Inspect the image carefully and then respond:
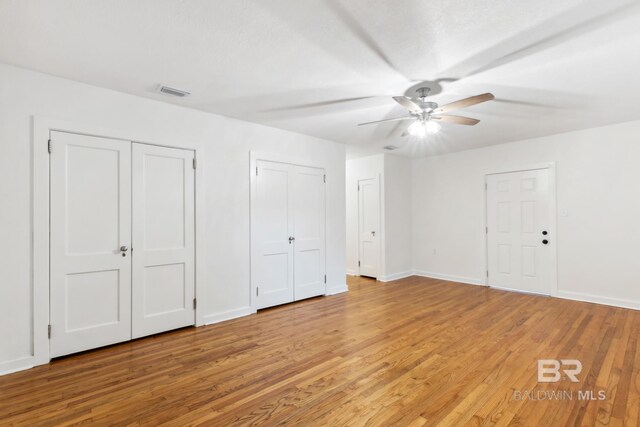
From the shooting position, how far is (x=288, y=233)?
470cm

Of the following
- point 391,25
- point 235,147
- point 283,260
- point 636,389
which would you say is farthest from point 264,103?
point 636,389

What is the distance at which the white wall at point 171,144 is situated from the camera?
2682mm

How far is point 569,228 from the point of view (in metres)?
4.87

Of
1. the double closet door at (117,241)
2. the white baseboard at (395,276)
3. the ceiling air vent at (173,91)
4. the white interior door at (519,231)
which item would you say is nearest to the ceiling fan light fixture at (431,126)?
the ceiling air vent at (173,91)

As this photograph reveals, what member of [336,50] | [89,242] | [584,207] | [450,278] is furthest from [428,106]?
[450,278]

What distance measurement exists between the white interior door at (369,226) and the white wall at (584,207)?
5.12 feet

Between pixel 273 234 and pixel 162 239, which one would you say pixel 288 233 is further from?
pixel 162 239

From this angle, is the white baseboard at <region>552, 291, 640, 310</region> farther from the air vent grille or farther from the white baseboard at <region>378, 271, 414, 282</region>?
the air vent grille

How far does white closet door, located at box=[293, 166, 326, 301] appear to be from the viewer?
4812 millimetres

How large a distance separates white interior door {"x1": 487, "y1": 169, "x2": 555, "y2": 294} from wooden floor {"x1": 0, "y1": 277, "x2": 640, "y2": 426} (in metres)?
1.18

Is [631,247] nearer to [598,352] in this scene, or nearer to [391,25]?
[598,352]

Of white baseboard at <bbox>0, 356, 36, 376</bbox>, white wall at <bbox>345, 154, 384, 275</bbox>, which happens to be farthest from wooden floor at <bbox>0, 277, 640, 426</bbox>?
white wall at <bbox>345, 154, 384, 275</bbox>

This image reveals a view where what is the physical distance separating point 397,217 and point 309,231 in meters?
2.38

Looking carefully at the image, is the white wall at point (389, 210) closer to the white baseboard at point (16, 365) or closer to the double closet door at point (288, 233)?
the double closet door at point (288, 233)
